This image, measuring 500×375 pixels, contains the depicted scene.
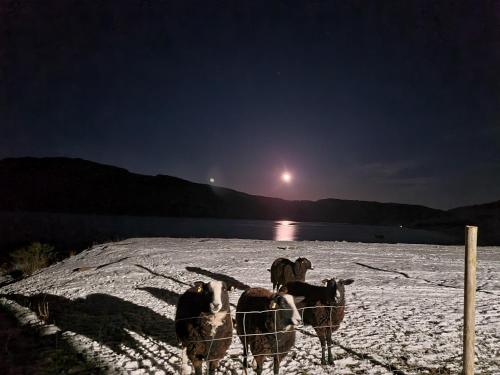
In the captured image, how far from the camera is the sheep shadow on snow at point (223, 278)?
10.8 metres

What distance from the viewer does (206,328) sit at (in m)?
4.89

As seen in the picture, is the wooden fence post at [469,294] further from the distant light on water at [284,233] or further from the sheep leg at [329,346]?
the distant light on water at [284,233]

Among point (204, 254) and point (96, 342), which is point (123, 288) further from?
point (204, 254)

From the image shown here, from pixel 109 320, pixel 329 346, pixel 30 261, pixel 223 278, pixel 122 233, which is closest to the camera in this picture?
pixel 329 346

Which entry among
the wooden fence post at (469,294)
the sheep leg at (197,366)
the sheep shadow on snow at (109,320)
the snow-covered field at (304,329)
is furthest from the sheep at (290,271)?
the wooden fence post at (469,294)

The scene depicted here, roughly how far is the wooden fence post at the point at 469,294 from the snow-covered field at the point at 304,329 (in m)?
1.05

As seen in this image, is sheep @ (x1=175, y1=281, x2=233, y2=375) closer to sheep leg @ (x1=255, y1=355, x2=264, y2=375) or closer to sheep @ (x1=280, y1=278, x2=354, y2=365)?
sheep leg @ (x1=255, y1=355, x2=264, y2=375)

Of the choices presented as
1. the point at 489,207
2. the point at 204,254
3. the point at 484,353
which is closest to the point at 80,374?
the point at 484,353

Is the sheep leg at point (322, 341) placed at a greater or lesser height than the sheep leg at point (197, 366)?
greater

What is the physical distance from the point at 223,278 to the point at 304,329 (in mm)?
5282

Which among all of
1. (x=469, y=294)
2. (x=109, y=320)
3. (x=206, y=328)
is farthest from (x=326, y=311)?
(x=109, y=320)

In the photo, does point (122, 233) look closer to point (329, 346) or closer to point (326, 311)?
point (326, 311)

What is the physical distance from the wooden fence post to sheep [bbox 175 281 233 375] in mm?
3243

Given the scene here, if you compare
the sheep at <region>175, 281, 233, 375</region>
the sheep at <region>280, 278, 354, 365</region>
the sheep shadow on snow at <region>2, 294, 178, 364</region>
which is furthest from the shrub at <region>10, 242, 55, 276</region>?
the sheep at <region>280, 278, 354, 365</region>
